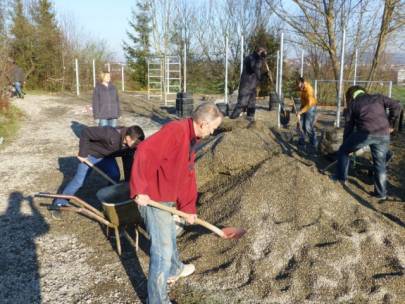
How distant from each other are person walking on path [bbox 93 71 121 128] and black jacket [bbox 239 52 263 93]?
2.71 metres

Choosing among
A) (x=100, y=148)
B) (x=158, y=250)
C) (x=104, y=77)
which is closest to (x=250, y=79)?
(x=104, y=77)

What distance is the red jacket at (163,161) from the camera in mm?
2770

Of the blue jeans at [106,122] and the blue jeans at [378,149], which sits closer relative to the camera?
the blue jeans at [378,149]

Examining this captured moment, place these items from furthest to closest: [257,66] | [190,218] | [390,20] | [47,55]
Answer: [47,55]
[390,20]
[257,66]
[190,218]

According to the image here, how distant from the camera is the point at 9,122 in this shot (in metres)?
11.6

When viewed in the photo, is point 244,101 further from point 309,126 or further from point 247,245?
point 247,245

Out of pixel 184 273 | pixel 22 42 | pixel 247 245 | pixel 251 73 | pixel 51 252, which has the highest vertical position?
pixel 22 42

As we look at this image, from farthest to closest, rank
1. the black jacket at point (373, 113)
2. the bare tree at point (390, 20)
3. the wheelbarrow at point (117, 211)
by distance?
1. the bare tree at point (390, 20)
2. the black jacket at point (373, 113)
3. the wheelbarrow at point (117, 211)

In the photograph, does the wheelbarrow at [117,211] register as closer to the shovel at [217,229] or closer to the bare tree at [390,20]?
the shovel at [217,229]

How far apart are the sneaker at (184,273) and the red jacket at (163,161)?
0.83 metres

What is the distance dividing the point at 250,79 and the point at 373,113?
381 cm

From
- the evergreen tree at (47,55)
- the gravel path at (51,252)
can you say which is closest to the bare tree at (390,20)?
the gravel path at (51,252)

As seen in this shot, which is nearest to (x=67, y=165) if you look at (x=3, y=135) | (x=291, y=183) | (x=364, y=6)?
(x=3, y=135)

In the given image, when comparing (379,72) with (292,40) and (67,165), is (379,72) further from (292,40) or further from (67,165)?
(67,165)
